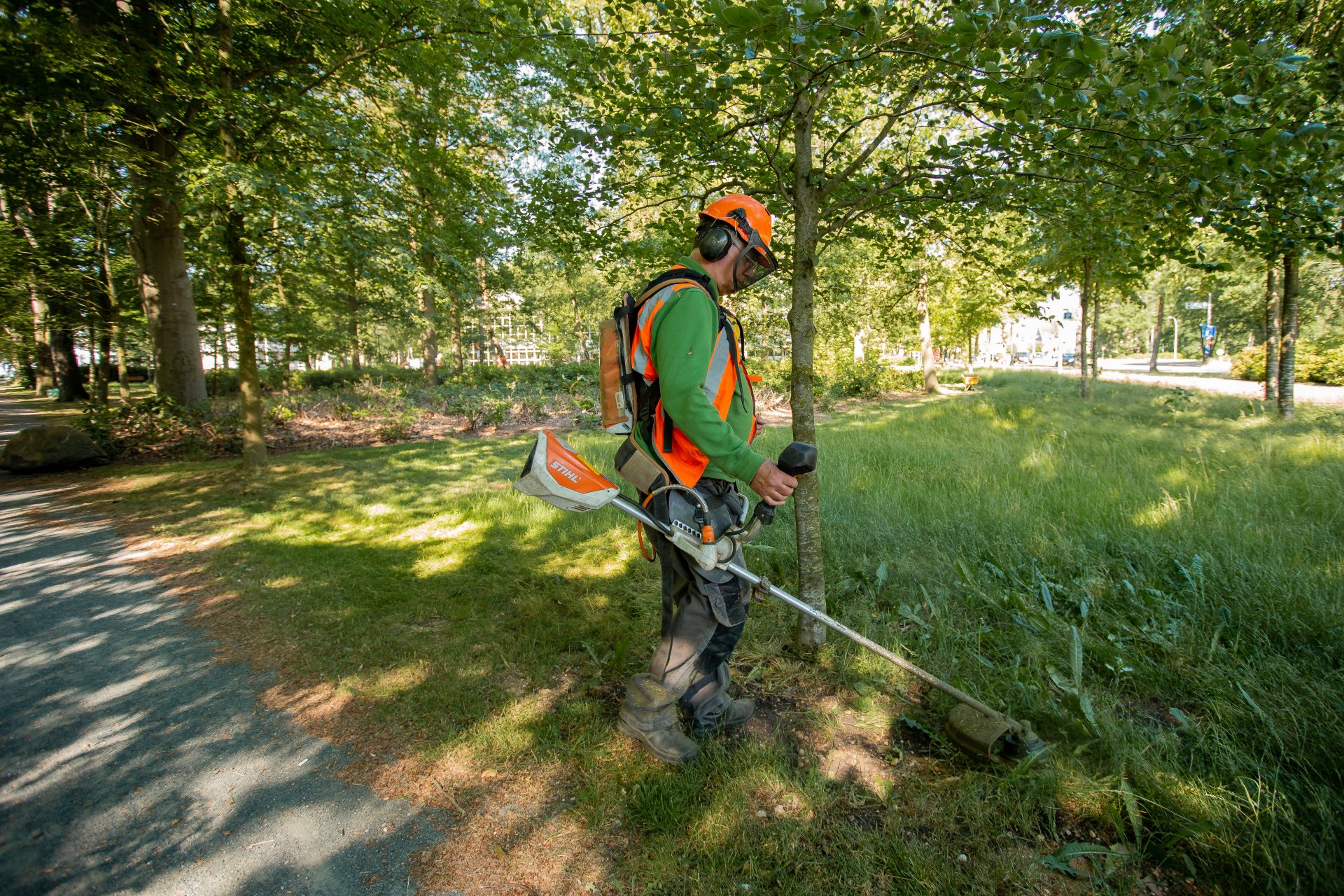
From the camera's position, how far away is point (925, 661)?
305cm

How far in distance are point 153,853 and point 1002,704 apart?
3.48m

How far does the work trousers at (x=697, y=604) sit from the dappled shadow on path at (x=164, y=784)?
1.10 meters

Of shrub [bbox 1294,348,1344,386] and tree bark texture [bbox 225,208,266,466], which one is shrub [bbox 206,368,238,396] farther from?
shrub [bbox 1294,348,1344,386]

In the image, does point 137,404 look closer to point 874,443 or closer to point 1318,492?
point 874,443

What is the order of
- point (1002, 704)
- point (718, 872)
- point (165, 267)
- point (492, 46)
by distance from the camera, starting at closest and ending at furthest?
point (718, 872) < point (1002, 704) < point (492, 46) < point (165, 267)

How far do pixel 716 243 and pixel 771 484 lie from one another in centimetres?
109

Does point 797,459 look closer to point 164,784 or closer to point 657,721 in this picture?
point 657,721

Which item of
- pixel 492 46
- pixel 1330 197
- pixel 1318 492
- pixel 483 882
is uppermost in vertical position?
pixel 492 46

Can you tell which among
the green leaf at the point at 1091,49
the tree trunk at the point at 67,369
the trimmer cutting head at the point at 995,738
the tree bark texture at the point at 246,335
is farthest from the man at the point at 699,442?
the tree trunk at the point at 67,369

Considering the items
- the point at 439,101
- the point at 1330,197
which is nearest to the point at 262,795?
the point at 1330,197

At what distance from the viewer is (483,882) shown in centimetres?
199

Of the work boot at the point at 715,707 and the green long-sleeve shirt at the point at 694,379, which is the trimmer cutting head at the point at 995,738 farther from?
the green long-sleeve shirt at the point at 694,379

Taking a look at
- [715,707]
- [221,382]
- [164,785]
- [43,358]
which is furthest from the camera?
[43,358]

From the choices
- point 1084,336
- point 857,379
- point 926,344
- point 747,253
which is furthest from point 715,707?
point 926,344
